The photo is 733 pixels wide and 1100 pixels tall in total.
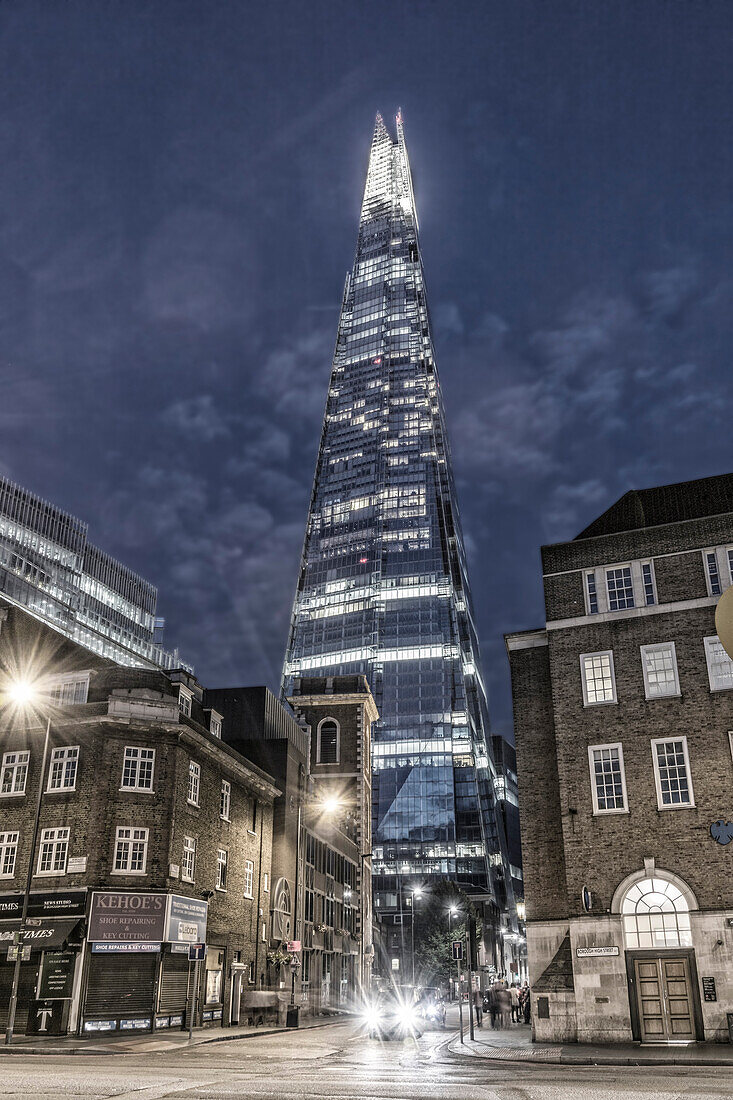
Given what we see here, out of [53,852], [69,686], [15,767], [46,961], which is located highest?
[69,686]

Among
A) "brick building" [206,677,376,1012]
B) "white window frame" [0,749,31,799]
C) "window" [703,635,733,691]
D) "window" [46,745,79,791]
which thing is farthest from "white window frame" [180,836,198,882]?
"window" [703,635,733,691]

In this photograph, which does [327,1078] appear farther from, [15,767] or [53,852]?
[15,767]

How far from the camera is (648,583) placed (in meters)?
37.9

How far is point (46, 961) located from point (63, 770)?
774 cm

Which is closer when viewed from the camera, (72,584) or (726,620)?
(726,620)

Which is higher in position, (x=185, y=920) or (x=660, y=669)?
(x=660, y=669)

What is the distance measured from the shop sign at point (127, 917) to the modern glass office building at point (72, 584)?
205 ft

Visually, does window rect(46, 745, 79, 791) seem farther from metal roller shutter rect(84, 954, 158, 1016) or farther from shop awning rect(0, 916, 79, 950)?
metal roller shutter rect(84, 954, 158, 1016)

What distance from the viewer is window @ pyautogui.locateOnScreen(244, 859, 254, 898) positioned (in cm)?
5009

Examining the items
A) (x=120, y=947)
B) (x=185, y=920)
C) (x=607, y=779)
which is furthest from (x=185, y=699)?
(x=607, y=779)

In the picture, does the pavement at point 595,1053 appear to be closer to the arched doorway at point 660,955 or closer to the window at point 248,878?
the arched doorway at point 660,955

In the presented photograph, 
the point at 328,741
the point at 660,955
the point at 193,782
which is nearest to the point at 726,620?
the point at 660,955

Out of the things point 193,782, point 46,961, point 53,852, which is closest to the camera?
point 46,961

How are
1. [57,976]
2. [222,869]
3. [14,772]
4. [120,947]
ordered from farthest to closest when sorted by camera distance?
[222,869]
[14,772]
[120,947]
[57,976]
